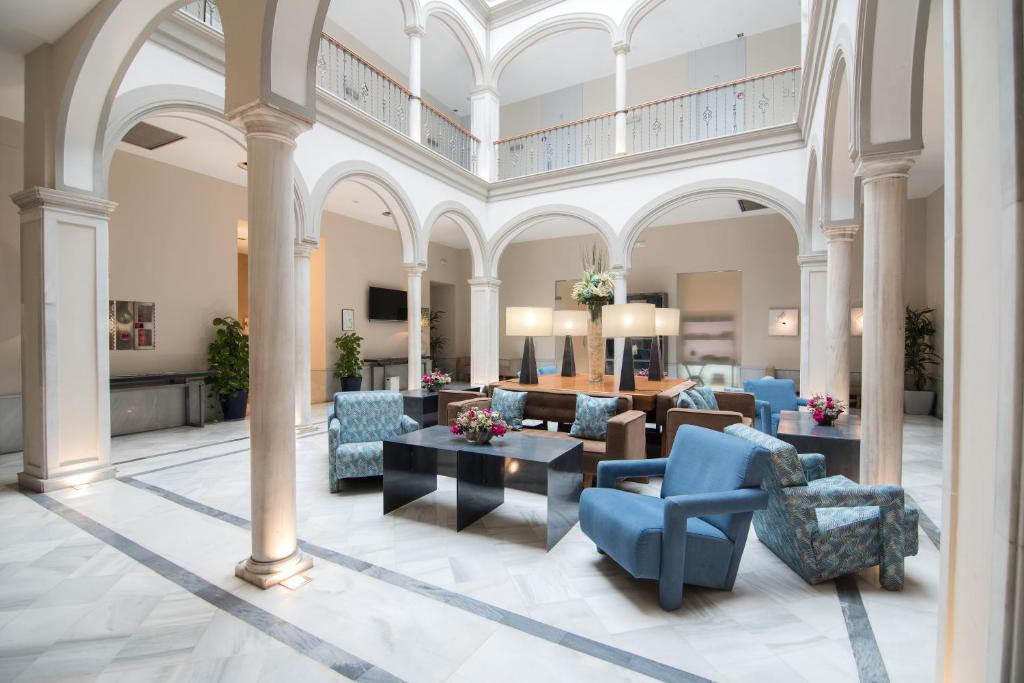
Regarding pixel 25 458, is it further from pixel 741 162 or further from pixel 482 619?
pixel 741 162

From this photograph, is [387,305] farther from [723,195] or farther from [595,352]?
[723,195]

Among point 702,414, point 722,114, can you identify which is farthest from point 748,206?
point 702,414

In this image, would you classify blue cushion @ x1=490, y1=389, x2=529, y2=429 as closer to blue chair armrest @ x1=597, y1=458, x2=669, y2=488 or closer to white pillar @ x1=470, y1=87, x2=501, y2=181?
blue chair armrest @ x1=597, y1=458, x2=669, y2=488

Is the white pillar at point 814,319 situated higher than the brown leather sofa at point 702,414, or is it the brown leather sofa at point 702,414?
the white pillar at point 814,319

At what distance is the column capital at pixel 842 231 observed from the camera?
223 inches

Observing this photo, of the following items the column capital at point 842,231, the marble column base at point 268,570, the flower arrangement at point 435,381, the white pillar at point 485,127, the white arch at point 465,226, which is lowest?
the marble column base at point 268,570

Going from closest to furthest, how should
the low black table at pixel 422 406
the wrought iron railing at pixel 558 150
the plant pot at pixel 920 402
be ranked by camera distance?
the low black table at pixel 422 406 < the plant pot at pixel 920 402 < the wrought iron railing at pixel 558 150

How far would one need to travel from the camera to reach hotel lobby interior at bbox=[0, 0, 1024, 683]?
6.86 ft

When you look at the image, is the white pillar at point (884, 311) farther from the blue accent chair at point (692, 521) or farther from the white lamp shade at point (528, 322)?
the white lamp shade at point (528, 322)

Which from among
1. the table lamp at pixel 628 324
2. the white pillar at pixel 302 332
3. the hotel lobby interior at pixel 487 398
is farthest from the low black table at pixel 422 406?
the table lamp at pixel 628 324

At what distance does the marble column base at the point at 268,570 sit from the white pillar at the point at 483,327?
7.33 m

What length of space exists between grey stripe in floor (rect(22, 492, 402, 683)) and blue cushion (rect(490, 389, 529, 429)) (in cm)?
307

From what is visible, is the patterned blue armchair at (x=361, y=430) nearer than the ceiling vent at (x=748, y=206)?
Yes

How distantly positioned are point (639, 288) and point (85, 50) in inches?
425
